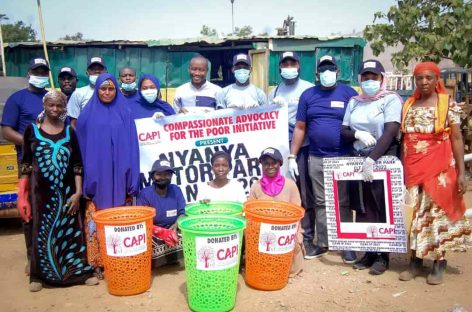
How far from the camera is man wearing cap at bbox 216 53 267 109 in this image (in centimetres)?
486

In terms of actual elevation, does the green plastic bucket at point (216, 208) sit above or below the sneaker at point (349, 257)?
above

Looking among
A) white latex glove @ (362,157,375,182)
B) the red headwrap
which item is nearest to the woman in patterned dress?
white latex glove @ (362,157,375,182)

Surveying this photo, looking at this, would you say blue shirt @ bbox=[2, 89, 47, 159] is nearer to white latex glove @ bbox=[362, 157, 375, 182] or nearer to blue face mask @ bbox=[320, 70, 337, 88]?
blue face mask @ bbox=[320, 70, 337, 88]

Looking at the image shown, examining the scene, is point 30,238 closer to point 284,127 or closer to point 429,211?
point 284,127

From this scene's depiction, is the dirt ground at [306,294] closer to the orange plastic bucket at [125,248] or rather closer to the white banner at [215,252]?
the orange plastic bucket at [125,248]

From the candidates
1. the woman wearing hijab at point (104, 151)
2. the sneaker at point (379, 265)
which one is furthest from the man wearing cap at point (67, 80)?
the sneaker at point (379, 265)

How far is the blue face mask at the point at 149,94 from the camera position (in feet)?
15.3

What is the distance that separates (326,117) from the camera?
14.1 ft

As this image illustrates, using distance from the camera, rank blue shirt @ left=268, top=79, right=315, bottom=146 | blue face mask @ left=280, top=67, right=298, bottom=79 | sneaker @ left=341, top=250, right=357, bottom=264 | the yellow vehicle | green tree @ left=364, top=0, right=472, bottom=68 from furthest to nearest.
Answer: green tree @ left=364, top=0, right=472, bottom=68
the yellow vehicle
blue shirt @ left=268, top=79, right=315, bottom=146
blue face mask @ left=280, top=67, right=298, bottom=79
sneaker @ left=341, top=250, right=357, bottom=264

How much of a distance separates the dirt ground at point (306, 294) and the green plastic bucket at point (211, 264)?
24 cm

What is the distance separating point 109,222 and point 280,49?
33.2ft

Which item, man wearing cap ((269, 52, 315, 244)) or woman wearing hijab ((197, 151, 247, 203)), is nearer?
woman wearing hijab ((197, 151, 247, 203))

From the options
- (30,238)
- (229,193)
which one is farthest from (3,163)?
(229,193)

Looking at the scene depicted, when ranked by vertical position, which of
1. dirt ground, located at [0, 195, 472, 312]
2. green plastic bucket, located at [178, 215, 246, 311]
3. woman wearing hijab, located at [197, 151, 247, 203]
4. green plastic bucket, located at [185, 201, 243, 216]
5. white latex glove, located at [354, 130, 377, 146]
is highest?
white latex glove, located at [354, 130, 377, 146]
